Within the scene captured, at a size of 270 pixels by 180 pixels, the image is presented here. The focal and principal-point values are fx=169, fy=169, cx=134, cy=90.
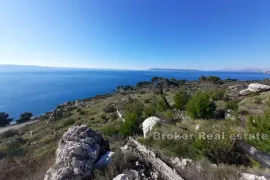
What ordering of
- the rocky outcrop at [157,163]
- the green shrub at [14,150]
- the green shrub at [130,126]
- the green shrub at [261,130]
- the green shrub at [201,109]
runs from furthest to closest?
1. the green shrub at [14,150]
2. the green shrub at [201,109]
3. the green shrub at [130,126]
4. the green shrub at [261,130]
5. the rocky outcrop at [157,163]

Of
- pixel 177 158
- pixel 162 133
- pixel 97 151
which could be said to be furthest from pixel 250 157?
pixel 97 151

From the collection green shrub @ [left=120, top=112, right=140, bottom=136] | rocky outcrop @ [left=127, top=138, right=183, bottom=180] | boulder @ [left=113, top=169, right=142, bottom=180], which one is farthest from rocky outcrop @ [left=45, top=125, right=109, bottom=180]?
green shrub @ [left=120, top=112, right=140, bottom=136]

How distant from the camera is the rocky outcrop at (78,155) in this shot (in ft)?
13.4

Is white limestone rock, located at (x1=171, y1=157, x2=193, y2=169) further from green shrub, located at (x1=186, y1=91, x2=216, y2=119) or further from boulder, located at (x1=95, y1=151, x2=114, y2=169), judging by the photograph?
green shrub, located at (x1=186, y1=91, x2=216, y2=119)

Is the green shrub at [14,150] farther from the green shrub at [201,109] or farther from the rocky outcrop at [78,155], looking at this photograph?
the green shrub at [201,109]

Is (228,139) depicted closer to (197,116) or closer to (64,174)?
(64,174)

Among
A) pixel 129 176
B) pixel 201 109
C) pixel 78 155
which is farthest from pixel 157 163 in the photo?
pixel 201 109

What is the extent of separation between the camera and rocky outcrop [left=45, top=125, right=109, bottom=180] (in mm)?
4098

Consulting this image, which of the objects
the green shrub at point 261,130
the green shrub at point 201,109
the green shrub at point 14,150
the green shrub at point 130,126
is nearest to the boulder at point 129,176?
the green shrub at point 261,130

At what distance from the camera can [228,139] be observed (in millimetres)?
4680

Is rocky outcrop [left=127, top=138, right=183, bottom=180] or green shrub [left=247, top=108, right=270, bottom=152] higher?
green shrub [left=247, top=108, right=270, bottom=152]

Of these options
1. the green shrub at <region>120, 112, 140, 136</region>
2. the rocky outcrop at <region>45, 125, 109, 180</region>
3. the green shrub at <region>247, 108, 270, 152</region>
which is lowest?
the green shrub at <region>120, 112, 140, 136</region>

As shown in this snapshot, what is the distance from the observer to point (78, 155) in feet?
14.9

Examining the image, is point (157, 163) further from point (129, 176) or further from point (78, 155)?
point (78, 155)
